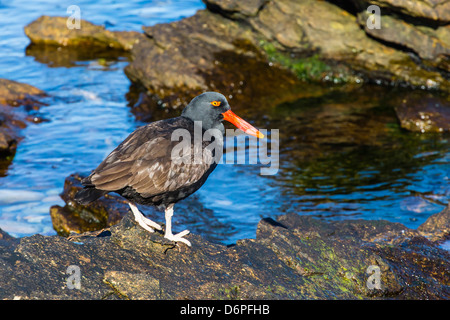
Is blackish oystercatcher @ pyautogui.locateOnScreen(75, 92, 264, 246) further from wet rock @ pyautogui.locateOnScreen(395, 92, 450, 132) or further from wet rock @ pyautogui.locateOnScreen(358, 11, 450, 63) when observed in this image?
wet rock @ pyautogui.locateOnScreen(358, 11, 450, 63)

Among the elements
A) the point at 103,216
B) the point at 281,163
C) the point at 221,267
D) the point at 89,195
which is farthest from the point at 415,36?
the point at 89,195

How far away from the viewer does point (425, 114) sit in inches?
450

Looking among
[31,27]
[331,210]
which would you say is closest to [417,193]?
[331,210]

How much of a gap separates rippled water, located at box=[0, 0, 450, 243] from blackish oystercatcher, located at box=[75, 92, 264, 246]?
2.61m

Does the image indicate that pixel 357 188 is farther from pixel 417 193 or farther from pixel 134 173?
pixel 134 173

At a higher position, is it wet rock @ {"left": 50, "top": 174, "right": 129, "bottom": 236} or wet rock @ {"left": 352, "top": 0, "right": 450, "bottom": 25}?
wet rock @ {"left": 352, "top": 0, "right": 450, "bottom": 25}

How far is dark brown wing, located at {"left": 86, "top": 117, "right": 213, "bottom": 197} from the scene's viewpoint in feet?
16.0

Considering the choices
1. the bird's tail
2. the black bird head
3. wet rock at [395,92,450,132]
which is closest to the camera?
the bird's tail

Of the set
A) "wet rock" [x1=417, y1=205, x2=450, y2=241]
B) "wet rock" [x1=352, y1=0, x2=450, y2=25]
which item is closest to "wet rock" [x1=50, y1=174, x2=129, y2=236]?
"wet rock" [x1=417, y1=205, x2=450, y2=241]

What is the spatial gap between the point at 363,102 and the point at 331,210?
15.5 feet

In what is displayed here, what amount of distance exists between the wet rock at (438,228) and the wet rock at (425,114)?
5.04 meters

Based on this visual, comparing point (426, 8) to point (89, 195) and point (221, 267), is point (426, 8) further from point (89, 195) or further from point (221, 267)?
point (89, 195)

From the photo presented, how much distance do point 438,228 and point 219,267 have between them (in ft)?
10.3

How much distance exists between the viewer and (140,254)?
480 centimetres
